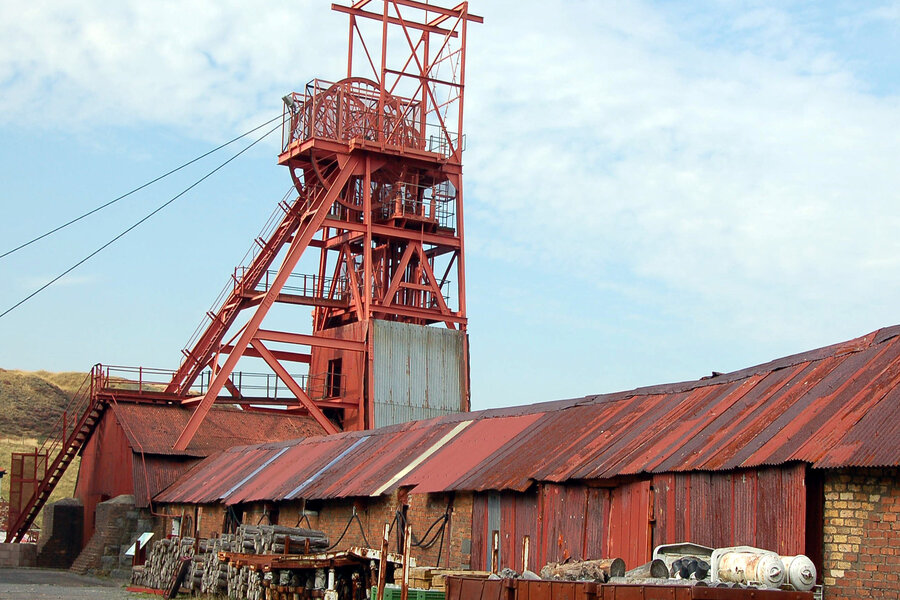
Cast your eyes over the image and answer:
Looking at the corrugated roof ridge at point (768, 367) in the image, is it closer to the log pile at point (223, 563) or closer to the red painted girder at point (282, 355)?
the log pile at point (223, 563)

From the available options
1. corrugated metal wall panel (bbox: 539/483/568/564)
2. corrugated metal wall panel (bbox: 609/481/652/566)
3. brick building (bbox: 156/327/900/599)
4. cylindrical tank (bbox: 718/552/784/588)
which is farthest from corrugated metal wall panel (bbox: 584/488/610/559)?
cylindrical tank (bbox: 718/552/784/588)

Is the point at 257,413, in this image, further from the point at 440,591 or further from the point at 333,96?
the point at 440,591

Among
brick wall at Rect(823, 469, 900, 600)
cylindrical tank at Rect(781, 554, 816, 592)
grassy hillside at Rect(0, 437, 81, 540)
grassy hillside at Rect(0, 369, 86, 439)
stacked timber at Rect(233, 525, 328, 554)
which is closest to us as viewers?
cylindrical tank at Rect(781, 554, 816, 592)

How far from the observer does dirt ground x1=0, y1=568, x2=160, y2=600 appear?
1017 inches

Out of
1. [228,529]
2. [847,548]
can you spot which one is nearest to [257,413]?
[228,529]

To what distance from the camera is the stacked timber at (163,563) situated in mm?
27906

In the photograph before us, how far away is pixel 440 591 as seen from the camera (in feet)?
59.2

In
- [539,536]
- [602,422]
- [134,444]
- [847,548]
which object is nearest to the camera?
[847,548]

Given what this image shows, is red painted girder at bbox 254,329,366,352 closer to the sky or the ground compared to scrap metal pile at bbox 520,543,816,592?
closer to the sky

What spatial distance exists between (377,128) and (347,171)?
6.68 feet

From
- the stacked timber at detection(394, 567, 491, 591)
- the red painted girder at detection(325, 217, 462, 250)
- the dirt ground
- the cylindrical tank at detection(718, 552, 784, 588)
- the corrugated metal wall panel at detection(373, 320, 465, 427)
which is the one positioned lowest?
the dirt ground

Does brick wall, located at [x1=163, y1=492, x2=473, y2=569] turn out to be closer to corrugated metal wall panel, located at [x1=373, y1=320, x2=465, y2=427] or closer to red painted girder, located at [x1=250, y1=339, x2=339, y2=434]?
red painted girder, located at [x1=250, y1=339, x2=339, y2=434]

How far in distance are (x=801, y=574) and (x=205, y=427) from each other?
93.8 feet

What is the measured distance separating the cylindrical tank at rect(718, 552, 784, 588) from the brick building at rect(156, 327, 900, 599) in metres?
1.04
